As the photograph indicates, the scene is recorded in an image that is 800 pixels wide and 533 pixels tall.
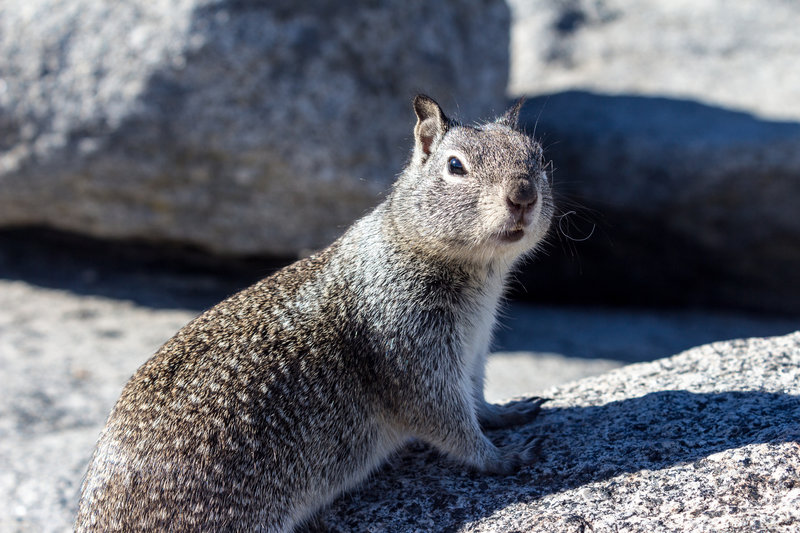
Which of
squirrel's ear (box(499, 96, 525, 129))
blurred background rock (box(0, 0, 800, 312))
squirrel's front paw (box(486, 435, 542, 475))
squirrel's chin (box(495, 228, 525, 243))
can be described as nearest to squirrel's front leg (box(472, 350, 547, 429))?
squirrel's front paw (box(486, 435, 542, 475))

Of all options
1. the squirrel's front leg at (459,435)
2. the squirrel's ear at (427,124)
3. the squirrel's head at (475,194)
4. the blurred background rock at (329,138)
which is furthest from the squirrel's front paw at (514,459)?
the blurred background rock at (329,138)

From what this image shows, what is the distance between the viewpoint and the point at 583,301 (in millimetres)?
10242

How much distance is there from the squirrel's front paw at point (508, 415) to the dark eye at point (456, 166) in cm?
129

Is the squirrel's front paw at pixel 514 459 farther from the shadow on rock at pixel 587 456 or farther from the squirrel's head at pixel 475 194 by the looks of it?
the squirrel's head at pixel 475 194

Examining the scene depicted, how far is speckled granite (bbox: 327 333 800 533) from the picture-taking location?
11.3 feet

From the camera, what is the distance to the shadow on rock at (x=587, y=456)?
149 inches

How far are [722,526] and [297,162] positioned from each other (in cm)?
606

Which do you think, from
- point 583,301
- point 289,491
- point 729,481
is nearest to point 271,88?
point 583,301

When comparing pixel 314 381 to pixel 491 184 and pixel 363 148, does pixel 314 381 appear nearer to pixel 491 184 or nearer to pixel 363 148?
pixel 491 184

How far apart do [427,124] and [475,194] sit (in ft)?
2.26

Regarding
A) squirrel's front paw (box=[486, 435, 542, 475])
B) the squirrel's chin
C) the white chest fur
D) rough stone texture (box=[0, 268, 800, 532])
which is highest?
the squirrel's chin

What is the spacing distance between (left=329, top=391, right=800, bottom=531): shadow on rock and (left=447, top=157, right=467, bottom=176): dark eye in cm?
142

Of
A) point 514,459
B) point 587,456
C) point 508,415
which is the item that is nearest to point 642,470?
point 587,456

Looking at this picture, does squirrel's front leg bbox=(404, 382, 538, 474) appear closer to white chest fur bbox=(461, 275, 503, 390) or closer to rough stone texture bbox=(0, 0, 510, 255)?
white chest fur bbox=(461, 275, 503, 390)
